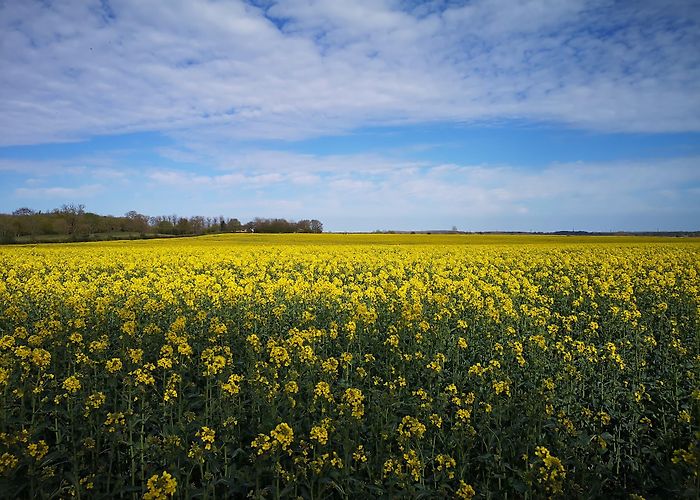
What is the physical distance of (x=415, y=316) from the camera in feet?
29.7

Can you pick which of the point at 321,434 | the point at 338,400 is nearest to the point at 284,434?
the point at 321,434

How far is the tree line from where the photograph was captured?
68250 millimetres

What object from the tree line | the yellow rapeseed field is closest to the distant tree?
the tree line

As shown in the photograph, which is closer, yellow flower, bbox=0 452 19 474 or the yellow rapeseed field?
yellow flower, bbox=0 452 19 474

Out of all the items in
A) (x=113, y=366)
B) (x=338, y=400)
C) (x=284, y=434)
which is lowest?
(x=338, y=400)

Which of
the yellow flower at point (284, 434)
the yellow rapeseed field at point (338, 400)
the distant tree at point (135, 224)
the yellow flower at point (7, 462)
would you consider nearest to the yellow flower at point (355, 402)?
the yellow rapeseed field at point (338, 400)

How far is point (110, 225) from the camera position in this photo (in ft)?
265

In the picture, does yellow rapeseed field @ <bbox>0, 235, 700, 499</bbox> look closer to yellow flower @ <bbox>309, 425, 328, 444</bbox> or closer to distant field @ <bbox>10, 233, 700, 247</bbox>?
yellow flower @ <bbox>309, 425, 328, 444</bbox>

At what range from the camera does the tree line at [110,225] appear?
224 feet

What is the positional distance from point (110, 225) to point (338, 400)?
8626 centimetres

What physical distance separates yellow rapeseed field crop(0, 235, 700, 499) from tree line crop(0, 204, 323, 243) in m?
67.2

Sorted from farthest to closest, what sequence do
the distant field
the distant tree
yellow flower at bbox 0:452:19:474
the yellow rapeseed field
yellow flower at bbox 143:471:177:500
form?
the distant tree → the distant field → the yellow rapeseed field → yellow flower at bbox 0:452:19:474 → yellow flower at bbox 143:471:177:500

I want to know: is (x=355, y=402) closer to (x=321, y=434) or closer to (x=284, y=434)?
(x=321, y=434)

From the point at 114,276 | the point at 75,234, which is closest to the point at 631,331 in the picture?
the point at 114,276
